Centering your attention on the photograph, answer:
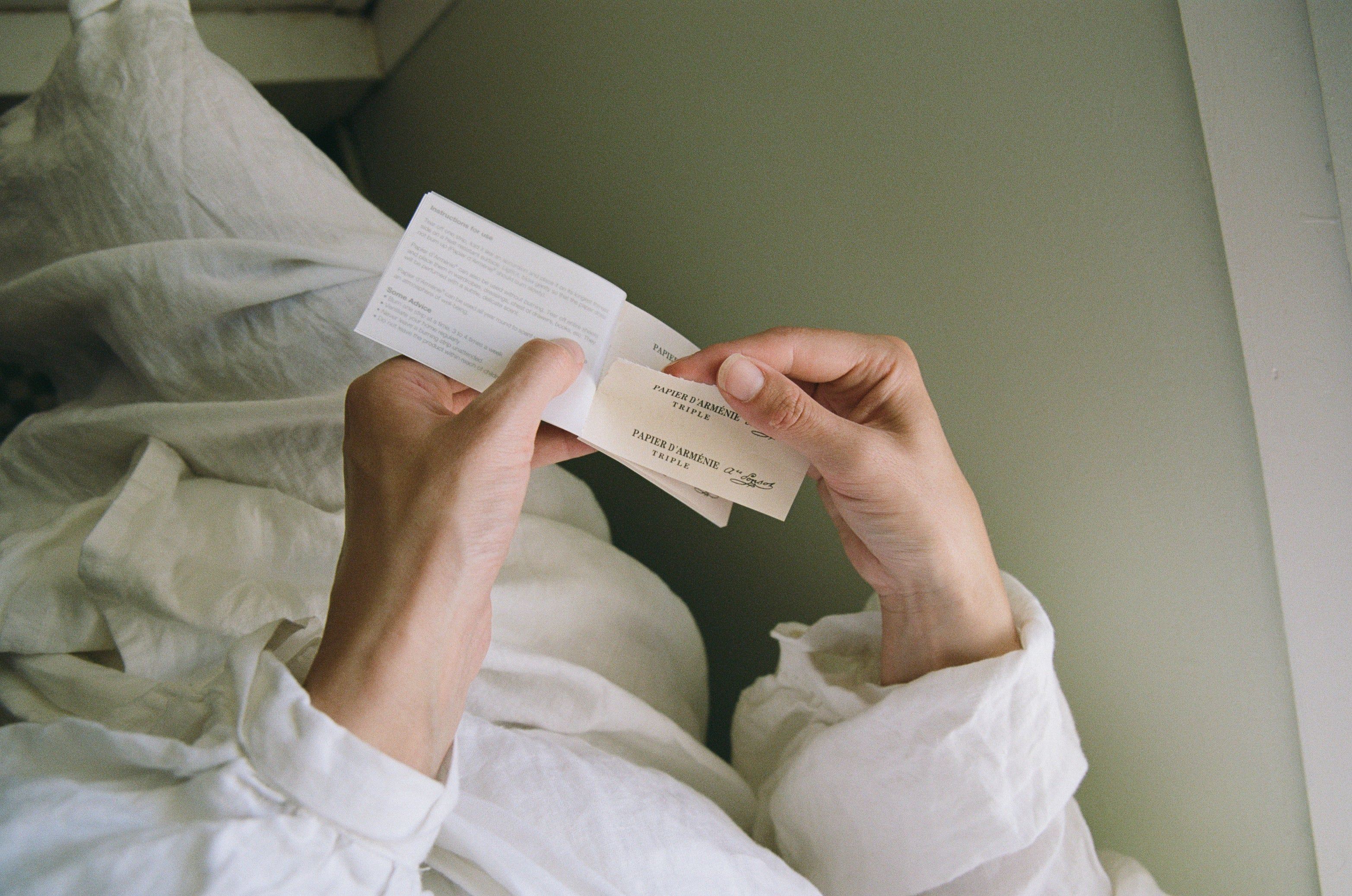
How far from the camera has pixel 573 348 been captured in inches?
19.5

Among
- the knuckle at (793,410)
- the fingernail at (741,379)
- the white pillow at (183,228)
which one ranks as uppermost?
the white pillow at (183,228)

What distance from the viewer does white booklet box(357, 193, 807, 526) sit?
19.5 inches

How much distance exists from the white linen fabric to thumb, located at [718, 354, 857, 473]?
0.19 meters

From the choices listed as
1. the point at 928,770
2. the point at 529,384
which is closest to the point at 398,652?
the point at 529,384

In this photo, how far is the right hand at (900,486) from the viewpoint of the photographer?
1.73 ft

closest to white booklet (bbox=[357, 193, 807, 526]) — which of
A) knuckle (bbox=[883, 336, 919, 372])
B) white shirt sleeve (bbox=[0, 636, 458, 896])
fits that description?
knuckle (bbox=[883, 336, 919, 372])

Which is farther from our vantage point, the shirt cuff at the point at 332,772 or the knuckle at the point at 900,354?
the knuckle at the point at 900,354

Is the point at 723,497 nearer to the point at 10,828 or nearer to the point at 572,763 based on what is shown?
the point at 572,763

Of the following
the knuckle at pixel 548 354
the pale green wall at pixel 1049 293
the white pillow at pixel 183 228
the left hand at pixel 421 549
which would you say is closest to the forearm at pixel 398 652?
the left hand at pixel 421 549

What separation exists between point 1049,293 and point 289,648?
57 cm

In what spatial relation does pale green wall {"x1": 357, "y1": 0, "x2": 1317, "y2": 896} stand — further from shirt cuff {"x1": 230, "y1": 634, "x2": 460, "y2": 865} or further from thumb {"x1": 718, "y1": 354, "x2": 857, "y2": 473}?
shirt cuff {"x1": 230, "y1": 634, "x2": 460, "y2": 865}

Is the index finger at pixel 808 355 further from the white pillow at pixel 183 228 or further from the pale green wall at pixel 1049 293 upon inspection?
the white pillow at pixel 183 228

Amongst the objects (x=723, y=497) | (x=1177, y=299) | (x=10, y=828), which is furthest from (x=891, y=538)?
(x=10, y=828)
